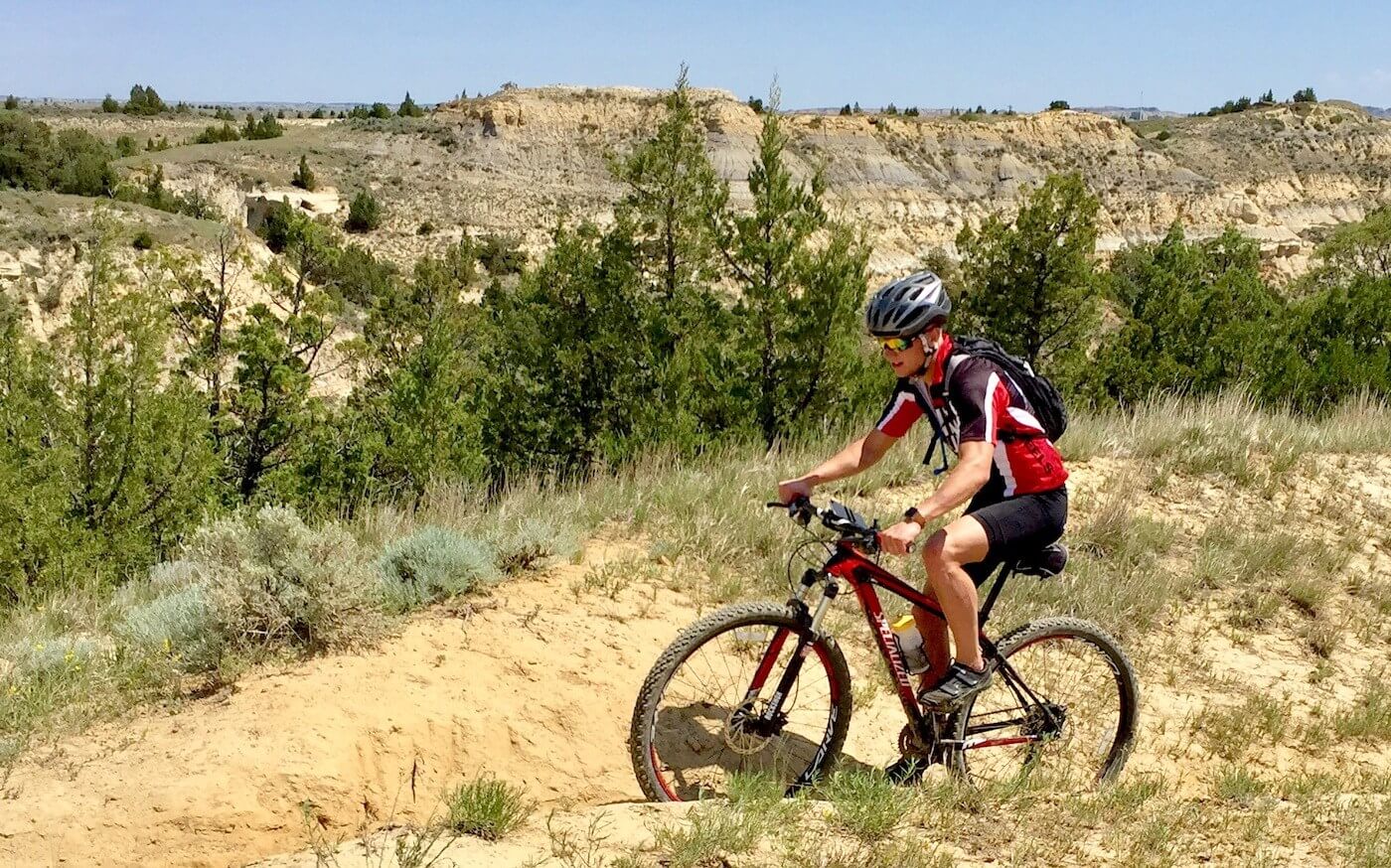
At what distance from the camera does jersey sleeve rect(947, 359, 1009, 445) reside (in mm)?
3562

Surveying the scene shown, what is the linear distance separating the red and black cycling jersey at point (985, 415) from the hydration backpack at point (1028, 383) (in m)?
0.03

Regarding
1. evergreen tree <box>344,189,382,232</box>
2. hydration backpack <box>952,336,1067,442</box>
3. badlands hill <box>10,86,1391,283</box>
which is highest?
badlands hill <box>10,86,1391,283</box>

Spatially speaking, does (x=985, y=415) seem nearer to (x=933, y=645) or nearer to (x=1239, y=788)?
(x=933, y=645)

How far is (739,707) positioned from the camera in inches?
155

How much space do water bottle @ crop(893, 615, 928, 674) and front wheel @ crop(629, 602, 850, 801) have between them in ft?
0.87

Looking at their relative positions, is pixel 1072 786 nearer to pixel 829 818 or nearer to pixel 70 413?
pixel 829 818

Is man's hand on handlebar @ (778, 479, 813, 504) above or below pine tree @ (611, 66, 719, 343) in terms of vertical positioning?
below

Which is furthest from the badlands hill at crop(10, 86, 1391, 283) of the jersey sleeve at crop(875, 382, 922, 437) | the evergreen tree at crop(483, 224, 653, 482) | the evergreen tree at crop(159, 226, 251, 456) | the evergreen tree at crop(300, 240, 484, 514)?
the jersey sleeve at crop(875, 382, 922, 437)

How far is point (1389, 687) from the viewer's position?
18.3 feet

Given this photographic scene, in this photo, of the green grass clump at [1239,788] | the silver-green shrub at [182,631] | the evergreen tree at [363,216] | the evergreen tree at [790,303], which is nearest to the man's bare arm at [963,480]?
the green grass clump at [1239,788]

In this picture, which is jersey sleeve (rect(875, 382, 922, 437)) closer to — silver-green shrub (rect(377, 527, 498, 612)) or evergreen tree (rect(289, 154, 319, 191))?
silver-green shrub (rect(377, 527, 498, 612))

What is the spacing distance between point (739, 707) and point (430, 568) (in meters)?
2.08

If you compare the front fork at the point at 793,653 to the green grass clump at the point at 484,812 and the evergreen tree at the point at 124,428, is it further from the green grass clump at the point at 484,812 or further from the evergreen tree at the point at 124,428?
the evergreen tree at the point at 124,428

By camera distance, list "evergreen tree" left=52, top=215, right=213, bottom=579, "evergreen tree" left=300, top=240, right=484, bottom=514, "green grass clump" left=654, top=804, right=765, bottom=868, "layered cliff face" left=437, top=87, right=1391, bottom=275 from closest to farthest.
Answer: "green grass clump" left=654, top=804, right=765, bottom=868 → "evergreen tree" left=52, top=215, right=213, bottom=579 → "evergreen tree" left=300, top=240, right=484, bottom=514 → "layered cliff face" left=437, top=87, right=1391, bottom=275
